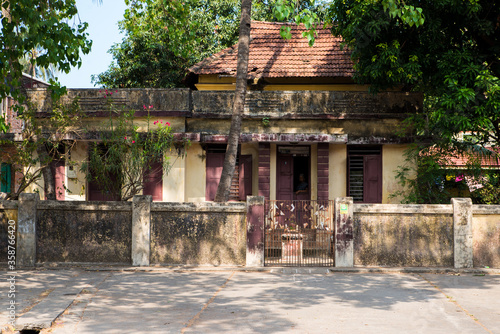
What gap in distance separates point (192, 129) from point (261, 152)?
7.09ft

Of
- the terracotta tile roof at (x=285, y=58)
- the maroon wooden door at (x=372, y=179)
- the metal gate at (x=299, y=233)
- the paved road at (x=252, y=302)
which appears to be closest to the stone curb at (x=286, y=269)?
the paved road at (x=252, y=302)

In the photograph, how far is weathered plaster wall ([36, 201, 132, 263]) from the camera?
11.2 meters

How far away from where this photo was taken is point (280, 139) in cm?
1461

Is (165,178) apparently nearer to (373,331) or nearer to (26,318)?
(26,318)

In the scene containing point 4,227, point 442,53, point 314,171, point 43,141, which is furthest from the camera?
point 314,171

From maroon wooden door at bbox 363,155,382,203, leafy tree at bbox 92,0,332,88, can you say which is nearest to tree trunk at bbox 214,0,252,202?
maroon wooden door at bbox 363,155,382,203

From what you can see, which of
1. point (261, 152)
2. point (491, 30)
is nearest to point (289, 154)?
point (261, 152)

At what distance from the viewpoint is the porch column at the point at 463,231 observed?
36.3ft

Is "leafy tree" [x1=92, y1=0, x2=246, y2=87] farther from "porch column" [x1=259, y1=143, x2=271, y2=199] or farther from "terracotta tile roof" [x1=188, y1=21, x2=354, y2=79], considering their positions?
"porch column" [x1=259, y1=143, x2=271, y2=199]

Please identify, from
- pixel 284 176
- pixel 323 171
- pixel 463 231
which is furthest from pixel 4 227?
pixel 463 231

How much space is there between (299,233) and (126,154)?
495 centimetres

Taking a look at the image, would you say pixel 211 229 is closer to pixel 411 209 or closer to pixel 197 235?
pixel 197 235

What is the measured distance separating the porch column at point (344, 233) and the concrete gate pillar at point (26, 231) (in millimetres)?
6560

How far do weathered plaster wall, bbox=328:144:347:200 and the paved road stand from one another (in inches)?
194
